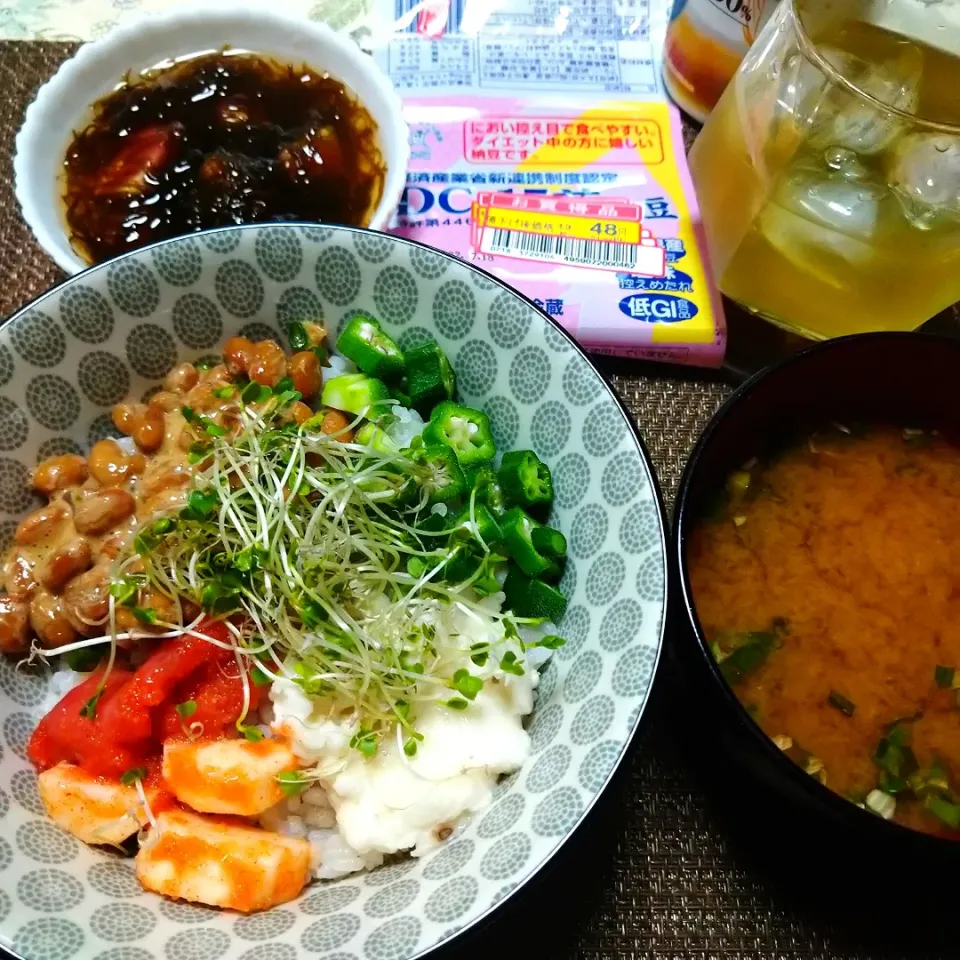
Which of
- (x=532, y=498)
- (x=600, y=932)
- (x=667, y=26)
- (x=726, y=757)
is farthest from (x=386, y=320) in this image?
(x=667, y=26)

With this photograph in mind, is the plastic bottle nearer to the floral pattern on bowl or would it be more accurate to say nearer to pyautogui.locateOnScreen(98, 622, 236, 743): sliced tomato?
the floral pattern on bowl

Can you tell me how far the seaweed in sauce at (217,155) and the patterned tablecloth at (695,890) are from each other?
113cm

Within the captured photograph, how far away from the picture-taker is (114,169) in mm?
1727

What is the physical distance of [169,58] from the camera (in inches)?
72.2

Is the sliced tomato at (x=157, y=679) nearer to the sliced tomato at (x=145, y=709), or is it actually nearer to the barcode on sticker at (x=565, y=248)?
the sliced tomato at (x=145, y=709)

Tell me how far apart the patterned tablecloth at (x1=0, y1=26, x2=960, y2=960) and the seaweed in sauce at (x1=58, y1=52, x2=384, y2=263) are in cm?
113

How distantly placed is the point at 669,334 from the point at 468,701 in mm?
851

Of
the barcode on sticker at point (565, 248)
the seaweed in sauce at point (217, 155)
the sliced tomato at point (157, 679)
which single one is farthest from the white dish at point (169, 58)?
the sliced tomato at point (157, 679)

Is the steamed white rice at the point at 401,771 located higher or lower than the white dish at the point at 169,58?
lower

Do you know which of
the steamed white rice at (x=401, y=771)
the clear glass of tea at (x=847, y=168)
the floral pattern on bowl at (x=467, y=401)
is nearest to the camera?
the floral pattern on bowl at (x=467, y=401)

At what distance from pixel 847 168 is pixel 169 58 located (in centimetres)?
135

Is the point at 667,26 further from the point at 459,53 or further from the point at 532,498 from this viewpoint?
the point at 532,498

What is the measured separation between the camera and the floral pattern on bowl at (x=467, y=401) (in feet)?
3.35

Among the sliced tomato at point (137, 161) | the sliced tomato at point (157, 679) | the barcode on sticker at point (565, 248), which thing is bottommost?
the sliced tomato at point (157, 679)
